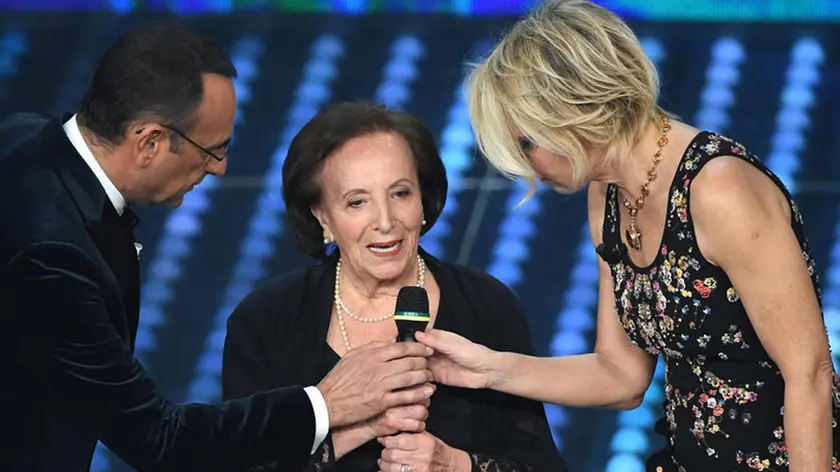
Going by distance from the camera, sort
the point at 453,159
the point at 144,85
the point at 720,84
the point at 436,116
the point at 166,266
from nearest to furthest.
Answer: the point at 144,85, the point at 166,266, the point at 453,159, the point at 436,116, the point at 720,84

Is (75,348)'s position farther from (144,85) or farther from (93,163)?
(144,85)

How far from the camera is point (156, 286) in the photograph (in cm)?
499

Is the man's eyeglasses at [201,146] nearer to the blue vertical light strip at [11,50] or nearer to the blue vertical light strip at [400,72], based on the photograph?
the blue vertical light strip at [400,72]

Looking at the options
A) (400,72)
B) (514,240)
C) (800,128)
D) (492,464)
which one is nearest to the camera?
(492,464)

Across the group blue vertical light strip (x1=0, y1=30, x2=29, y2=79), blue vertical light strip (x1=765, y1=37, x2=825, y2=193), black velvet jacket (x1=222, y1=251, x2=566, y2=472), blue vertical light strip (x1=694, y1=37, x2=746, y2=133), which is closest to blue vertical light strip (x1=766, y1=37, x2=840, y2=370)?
blue vertical light strip (x1=765, y1=37, x2=825, y2=193)

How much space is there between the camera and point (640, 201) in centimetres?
270

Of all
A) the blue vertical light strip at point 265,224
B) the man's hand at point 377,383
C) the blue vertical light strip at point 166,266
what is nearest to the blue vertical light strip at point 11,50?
the blue vertical light strip at point 166,266

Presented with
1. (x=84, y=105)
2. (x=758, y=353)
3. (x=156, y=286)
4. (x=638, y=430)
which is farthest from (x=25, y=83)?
(x=758, y=353)

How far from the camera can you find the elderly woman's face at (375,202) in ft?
9.70

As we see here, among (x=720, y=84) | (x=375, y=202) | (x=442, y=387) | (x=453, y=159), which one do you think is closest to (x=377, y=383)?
(x=442, y=387)

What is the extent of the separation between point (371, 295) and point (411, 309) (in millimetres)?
340

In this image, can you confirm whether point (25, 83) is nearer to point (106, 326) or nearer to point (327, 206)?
point (327, 206)

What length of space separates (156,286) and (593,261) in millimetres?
1581

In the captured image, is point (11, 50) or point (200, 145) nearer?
point (200, 145)
